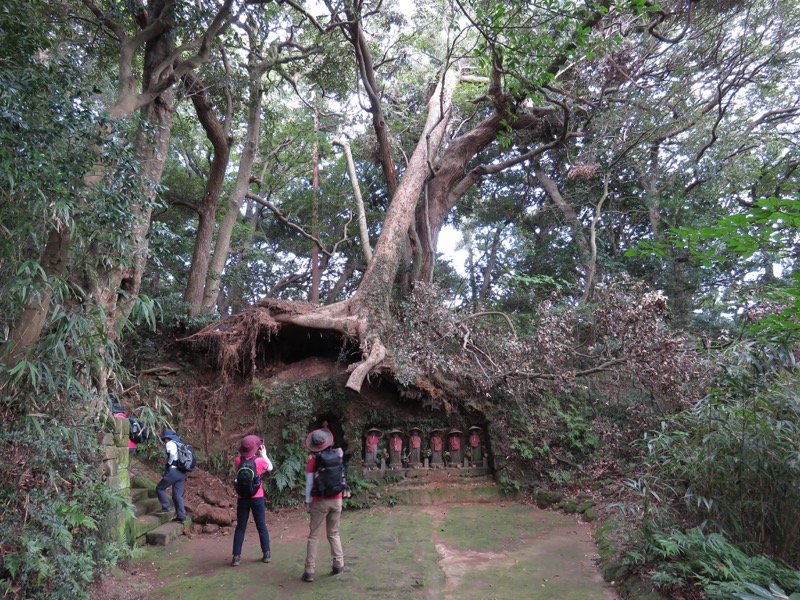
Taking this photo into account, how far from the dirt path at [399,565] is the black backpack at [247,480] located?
2.62 ft

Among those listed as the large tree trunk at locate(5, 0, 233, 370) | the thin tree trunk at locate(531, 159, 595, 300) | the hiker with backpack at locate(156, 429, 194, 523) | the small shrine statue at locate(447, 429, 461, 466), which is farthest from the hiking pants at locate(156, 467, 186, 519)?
the thin tree trunk at locate(531, 159, 595, 300)

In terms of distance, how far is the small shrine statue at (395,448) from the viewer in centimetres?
897

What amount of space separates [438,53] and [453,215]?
18.8ft

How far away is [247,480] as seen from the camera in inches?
192

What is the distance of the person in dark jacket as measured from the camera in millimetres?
6323

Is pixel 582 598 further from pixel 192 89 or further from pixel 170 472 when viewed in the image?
pixel 192 89

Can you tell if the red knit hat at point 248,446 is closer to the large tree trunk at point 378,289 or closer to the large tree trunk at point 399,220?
the large tree trunk at point 378,289

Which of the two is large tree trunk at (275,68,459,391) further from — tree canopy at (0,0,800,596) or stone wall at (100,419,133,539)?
stone wall at (100,419,133,539)

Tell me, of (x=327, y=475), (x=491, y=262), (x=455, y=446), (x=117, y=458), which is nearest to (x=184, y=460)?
(x=117, y=458)

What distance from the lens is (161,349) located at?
940cm

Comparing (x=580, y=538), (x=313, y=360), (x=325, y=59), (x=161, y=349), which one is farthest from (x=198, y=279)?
(x=580, y=538)

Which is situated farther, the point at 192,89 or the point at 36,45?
the point at 192,89

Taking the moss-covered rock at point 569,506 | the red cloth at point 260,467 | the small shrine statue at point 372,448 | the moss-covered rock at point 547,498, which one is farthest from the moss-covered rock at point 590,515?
the red cloth at point 260,467

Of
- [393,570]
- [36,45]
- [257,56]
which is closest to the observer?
[36,45]
